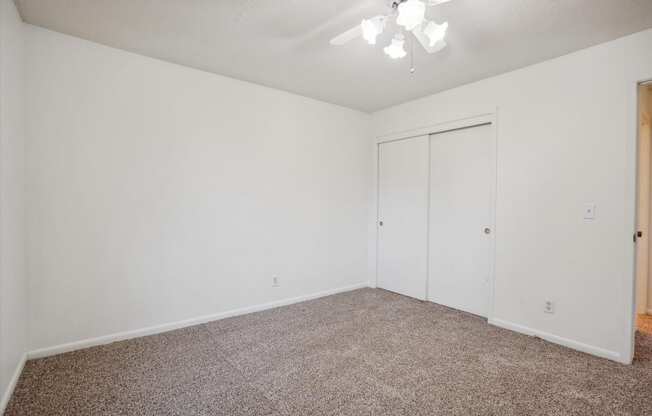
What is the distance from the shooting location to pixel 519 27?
87.8 inches

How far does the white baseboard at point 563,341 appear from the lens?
239 centimetres

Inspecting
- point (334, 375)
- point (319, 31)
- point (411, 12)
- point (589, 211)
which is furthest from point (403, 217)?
point (411, 12)

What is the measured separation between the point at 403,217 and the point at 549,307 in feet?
5.74

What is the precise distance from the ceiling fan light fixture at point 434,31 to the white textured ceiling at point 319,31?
0.40 meters

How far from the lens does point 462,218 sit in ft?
11.3

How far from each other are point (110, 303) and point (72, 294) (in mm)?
264

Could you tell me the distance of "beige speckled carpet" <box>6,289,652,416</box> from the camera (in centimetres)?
181

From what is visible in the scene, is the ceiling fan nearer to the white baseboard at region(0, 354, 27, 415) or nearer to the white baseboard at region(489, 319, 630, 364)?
the white baseboard at region(489, 319, 630, 364)

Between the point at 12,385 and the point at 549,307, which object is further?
the point at 549,307

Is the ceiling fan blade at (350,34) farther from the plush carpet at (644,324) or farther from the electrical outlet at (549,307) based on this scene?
the plush carpet at (644,324)

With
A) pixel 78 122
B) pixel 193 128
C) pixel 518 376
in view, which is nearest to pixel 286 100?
pixel 193 128

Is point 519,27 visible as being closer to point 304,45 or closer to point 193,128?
point 304,45

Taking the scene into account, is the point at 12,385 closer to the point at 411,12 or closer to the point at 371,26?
the point at 371,26

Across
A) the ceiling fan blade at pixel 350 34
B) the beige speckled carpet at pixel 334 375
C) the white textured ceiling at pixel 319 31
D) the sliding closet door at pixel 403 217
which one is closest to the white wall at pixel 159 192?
the white textured ceiling at pixel 319 31
